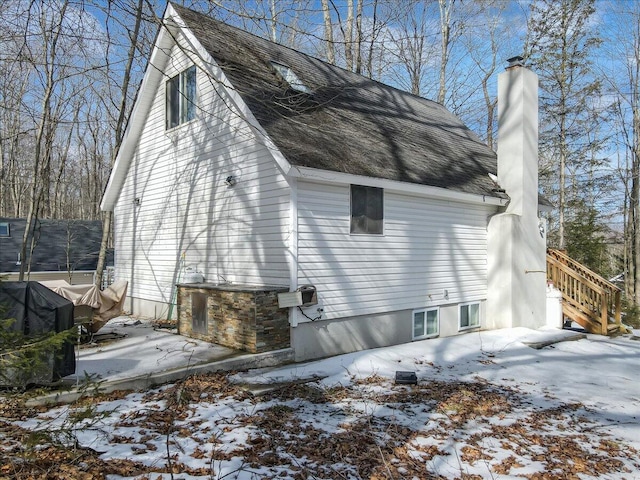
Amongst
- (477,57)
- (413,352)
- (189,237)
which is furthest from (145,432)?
(477,57)

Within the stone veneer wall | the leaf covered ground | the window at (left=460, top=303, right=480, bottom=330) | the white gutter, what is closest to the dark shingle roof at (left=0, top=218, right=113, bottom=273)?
the stone veneer wall

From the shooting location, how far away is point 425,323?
9.99 m

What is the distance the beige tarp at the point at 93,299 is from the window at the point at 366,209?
4388 mm

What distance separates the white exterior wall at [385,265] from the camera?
7.78 metres

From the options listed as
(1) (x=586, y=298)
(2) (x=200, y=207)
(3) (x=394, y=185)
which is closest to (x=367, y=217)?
(3) (x=394, y=185)

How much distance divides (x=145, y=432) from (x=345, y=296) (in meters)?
4.52

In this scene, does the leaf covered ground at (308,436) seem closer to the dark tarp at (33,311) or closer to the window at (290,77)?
the dark tarp at (33,311)

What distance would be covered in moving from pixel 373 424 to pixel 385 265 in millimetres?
4498

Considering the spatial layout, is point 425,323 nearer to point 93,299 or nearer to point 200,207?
point 200,207

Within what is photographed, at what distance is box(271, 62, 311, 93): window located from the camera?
32.1 ft

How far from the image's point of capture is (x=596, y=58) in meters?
17.7

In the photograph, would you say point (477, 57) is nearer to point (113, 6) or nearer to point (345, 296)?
point (345, 296)

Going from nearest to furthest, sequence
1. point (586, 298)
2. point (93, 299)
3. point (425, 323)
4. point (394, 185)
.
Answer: point (93, 299) → point (394, 185) → point (425, 323) → point (586, 298)

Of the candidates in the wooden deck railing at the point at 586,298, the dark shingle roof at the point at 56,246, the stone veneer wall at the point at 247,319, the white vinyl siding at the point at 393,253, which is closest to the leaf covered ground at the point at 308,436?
the stone veneer wall at the point at 247,319
